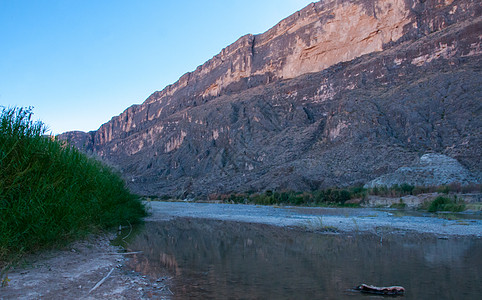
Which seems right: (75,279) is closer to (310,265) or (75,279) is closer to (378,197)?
(310,265)

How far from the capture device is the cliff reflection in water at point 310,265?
6.85 meters

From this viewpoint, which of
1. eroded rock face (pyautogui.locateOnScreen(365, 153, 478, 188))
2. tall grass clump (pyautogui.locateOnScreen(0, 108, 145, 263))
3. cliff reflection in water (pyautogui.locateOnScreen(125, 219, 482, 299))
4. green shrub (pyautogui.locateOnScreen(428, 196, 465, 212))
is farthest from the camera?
eroded rock face (pyautogui.locateOnScreen(365, 153, 478, 188))

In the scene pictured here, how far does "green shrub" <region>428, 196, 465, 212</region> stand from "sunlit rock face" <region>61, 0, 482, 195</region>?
11959 mm

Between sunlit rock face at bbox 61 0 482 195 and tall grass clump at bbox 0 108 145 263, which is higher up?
sunlit rock face at bbox 61 0 482 195

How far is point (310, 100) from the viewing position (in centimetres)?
7269

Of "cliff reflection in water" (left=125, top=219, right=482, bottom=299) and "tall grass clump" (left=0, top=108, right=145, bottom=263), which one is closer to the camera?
"cliff reflection in water" (left=125, top=219, right=482, bottom=299)

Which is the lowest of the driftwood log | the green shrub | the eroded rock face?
the driftwood log

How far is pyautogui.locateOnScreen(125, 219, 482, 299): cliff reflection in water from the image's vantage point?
6.85m

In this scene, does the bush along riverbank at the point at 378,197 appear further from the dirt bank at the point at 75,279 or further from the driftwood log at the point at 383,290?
the dirt bank at the point at 75,279

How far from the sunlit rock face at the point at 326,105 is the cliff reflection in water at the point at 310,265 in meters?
34.1

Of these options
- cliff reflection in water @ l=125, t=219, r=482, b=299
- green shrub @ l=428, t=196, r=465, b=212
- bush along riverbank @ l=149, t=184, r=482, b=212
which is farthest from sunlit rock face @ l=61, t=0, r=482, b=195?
cliff reflection in water @ l=125, t=219, r=482, b=299

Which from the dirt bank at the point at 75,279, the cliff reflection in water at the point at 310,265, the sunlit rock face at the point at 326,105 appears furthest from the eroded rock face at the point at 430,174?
the dirt bank at the point at 75,279

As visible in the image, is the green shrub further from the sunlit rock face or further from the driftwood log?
the driftwood log

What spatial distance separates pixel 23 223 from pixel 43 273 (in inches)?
45.2
